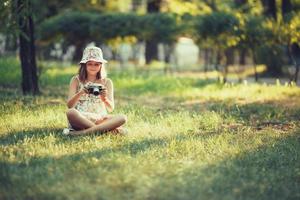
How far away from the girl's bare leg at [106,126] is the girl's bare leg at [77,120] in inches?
3.0

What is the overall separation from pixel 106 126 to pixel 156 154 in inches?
53.9

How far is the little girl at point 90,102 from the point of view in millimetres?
8133

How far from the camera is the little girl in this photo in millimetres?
8133

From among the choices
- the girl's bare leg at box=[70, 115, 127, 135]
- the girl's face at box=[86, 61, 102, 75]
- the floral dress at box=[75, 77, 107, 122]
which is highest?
the girl's face at box=[86, 61, 102, 75]

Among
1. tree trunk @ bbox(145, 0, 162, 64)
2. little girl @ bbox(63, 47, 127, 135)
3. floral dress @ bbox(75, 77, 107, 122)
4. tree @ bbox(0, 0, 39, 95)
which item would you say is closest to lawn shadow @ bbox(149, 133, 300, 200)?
little girl @ bbox(63, 47, 127, 135)

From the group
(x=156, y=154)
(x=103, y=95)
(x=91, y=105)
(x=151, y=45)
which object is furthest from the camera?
(x=151, y=45)

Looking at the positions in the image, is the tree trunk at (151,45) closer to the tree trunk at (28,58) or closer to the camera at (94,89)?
the tree trunk at (28,58)

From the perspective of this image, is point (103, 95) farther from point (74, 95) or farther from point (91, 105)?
point (74, 95)

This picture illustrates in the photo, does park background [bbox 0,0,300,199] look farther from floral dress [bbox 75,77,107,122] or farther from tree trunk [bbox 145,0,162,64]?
tree trunk [bbox 145,0,162,64]

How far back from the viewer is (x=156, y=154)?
6.99m

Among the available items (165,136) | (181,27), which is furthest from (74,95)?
(181,27)

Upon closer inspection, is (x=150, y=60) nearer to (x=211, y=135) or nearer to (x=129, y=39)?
(x=129, y=39)

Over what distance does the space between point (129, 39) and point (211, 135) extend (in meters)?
14.3

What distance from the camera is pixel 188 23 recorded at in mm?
21188
